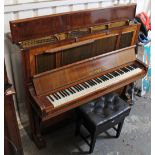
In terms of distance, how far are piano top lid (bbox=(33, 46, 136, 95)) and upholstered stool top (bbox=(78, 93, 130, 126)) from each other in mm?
284

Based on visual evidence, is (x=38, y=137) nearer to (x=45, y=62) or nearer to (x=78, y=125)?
(x=78, y=125)

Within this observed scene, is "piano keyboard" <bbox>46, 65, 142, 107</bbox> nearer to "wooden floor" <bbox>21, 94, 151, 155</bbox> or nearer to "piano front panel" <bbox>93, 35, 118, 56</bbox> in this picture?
"piano front panel" <bbox>93, 35, 118, 56</bbox>

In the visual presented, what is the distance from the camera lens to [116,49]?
2.15 metres

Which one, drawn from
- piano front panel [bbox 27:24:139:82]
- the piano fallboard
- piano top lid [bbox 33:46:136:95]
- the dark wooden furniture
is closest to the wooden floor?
the dark wooden furniture

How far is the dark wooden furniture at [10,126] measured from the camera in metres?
1.24

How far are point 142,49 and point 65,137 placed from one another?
1492 millimetres

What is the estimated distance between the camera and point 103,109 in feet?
6.42

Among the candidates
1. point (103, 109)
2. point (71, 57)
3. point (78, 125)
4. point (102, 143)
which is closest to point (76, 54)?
point (71, 57)

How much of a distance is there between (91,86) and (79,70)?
0.19 metres

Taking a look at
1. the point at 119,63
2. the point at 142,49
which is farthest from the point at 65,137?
the point at 142,49

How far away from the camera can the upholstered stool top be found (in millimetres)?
1810

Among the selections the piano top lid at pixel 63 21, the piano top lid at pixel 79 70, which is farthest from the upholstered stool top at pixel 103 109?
the piano top lid at pixel 63 21

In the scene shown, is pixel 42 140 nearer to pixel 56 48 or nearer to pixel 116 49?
pixel 56 48

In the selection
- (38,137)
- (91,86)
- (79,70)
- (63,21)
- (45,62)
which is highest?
(63,21)
